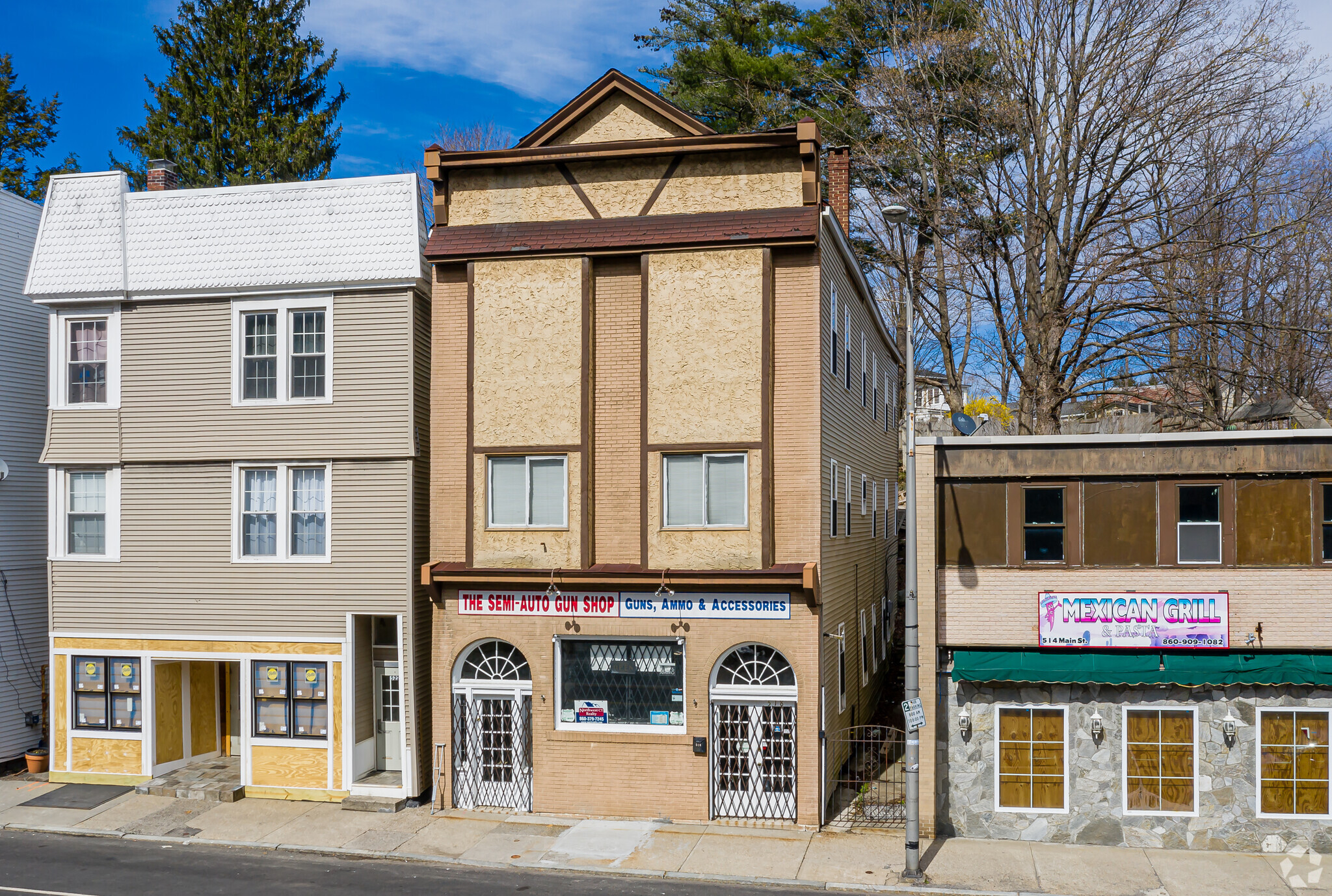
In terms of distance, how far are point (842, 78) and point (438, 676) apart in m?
26.9

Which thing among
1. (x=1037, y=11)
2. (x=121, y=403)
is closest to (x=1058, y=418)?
(x=1037, y=11)

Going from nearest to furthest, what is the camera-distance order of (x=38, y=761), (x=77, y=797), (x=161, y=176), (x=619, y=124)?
1. (x=619, y=124)
2. (x=77, y=797)
3. (x=38, y=761)
4. (x=161, y=176)

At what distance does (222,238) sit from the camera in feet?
71.2

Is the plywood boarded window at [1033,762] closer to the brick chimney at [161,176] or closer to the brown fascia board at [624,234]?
the brown fascia board at [624,234]

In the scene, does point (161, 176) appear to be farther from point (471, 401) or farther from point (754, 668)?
point (754, 668)

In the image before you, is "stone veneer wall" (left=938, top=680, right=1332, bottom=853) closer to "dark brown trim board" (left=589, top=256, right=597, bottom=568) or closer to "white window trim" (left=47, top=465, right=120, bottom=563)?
"dark brown trim board" (left=589, top=256, right=597, bottom=568)

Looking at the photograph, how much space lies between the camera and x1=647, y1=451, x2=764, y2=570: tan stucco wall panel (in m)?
18.9

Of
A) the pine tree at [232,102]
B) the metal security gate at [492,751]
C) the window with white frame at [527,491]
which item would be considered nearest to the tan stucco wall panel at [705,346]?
the window with white frame at [527,491]

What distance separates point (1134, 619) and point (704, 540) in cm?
743

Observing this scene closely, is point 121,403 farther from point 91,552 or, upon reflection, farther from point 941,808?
point 941,808

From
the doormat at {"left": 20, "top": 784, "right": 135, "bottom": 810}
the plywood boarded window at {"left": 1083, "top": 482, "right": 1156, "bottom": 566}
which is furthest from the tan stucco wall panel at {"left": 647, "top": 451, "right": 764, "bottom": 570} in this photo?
the doormat at {"left": 20, "top": 784, "right": 135, "bottom": 810}

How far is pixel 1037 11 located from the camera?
2912 centimetres

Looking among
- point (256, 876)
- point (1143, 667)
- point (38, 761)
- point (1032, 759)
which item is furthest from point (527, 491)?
point (38, 761)

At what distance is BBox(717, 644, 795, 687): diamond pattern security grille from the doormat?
488 inches
